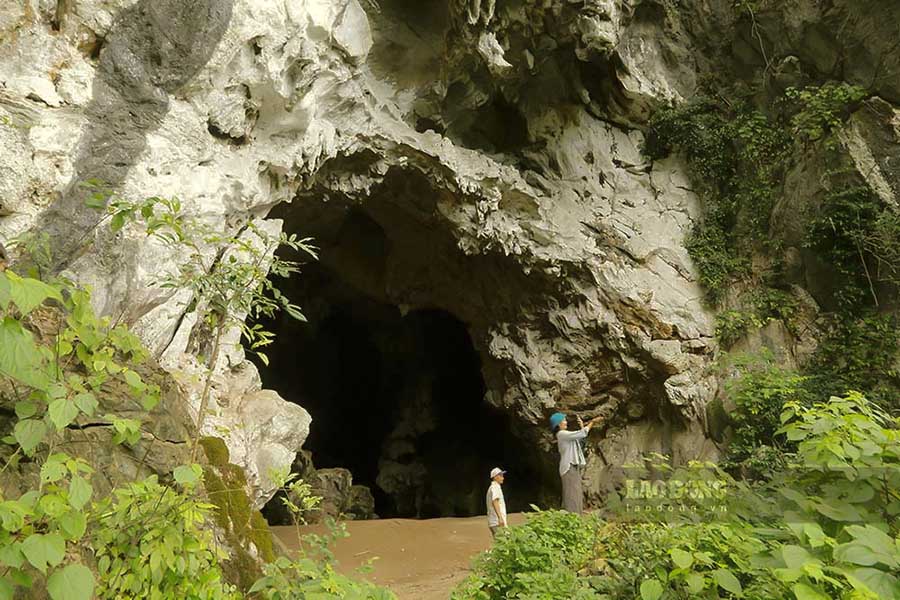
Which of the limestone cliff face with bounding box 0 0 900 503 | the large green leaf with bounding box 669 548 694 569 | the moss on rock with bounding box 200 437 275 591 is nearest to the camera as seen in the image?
the large green leaf with bounding box 669 548 694 569

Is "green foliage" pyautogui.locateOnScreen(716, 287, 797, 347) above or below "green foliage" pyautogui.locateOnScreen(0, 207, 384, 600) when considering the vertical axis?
above

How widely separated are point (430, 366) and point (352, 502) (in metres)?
4.13

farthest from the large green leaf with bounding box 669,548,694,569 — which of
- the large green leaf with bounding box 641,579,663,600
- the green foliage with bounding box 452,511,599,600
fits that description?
the green foliage with bounding box 452,511,599,600

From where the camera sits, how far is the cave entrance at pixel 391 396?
13883mm

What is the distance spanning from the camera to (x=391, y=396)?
51.0ft

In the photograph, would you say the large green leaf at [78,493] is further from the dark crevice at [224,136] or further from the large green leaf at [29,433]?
the dark crevice at [224,136]

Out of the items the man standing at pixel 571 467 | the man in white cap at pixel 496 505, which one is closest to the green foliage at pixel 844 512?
the man in white cap at pixel 496 505

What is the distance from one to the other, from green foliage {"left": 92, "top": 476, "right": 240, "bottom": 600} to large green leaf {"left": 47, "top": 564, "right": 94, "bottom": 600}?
0.57 meters

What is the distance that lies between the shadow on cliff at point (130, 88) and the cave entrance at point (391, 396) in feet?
26.8

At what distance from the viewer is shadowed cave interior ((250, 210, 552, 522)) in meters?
13.8

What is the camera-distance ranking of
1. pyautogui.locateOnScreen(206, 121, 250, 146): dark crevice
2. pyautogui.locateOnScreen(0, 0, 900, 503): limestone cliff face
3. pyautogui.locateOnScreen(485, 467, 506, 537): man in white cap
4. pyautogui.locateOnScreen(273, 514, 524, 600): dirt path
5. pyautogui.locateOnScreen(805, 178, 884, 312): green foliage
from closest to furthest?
pyautogui.locateOnScreen(0, 0, 900, 503): limestone cliff face, pyautogui.locateOnScreen(206, 121, 250, 146): dark crevice, pyautogui.locateOnScreen(485, 467, 506, 537): man in white cap, pyautogui.locateOnScreen(273, 514, 524, 600): dirt path, pyautogui.locateOnScreen(805, 178, 884, 312): green foliage

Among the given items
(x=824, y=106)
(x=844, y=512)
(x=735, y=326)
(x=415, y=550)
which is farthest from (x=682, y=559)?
(x=824, y=106)

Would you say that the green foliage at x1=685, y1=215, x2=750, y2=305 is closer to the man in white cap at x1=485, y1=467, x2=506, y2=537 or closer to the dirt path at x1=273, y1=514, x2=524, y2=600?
the dirt path at x1=273, y1=514, x2=524, y2=600

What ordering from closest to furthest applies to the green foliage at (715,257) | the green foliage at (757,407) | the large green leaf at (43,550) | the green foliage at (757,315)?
1. the large green leaf at (43,550)
2. the green foliage at (757,407)
3. the green foliage at (757,315)
4. the green foliage at (715,257)
